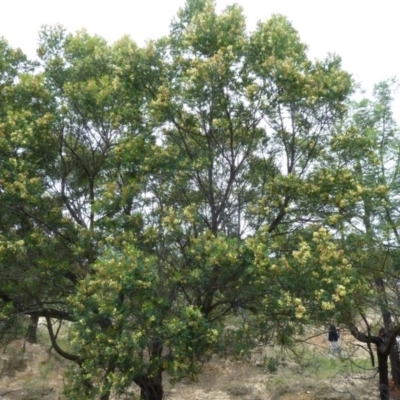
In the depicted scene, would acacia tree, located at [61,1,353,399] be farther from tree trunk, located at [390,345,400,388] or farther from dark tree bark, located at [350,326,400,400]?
tree trunk, located at [390,345,400,388]

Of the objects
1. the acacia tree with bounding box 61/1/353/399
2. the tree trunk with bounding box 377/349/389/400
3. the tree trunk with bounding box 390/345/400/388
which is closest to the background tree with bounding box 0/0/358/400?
the acacia tree with bounding box 61/1/353/399


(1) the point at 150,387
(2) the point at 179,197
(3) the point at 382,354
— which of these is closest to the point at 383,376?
(3) the point at 382,354

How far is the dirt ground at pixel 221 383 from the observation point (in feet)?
47.5

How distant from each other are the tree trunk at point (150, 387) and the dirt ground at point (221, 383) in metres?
5.03

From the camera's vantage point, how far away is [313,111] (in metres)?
9.30

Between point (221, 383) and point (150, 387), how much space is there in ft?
24.4

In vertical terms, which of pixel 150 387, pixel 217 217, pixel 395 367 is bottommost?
pixel 150 387

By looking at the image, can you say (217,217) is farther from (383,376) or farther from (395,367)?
(395,367)

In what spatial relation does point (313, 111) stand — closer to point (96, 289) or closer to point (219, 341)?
point (219, 341)

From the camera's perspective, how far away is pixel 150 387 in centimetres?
965

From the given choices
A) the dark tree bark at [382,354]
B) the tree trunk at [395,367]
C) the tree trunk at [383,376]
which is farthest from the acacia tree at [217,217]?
the tree trunk at [395,367]

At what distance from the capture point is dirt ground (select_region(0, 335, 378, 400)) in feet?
47.5

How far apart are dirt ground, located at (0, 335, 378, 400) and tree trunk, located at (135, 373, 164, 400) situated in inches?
198

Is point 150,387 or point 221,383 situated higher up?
point 150,387
